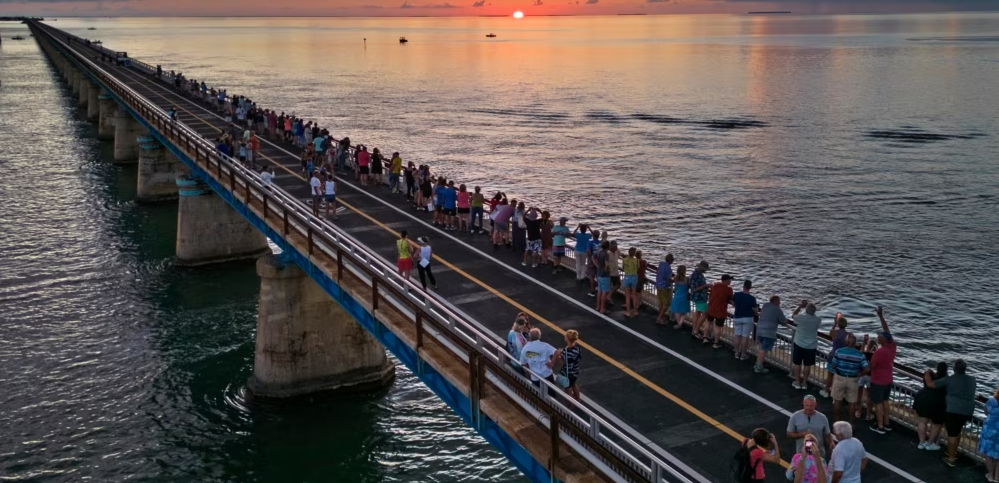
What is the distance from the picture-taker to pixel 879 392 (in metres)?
12.8

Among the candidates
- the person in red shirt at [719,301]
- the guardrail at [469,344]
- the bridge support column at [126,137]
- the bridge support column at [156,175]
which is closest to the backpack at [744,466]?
the guardrail at [469,344]

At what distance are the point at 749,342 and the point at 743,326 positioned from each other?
561 mm

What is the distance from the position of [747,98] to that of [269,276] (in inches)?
3535

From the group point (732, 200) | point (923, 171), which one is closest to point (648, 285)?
point (732, 200)

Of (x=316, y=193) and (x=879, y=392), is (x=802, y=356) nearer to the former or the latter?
(x=879, y=392)

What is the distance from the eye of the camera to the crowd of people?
1086 centimetres

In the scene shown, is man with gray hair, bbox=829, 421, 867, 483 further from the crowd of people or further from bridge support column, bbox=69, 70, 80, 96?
bridge support column, bbox=69, 70, 80, 96

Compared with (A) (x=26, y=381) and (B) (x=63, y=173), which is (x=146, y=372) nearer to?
(A) (x=26, y=381)

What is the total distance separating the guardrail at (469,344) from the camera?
1088 cm

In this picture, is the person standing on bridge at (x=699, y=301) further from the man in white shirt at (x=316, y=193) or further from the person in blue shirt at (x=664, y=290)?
the man in white shirt at (x=316, y=193)

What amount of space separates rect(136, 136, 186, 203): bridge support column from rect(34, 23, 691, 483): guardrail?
73.7ft

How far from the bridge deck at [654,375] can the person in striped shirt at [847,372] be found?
43 cm

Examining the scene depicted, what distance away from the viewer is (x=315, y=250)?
835 inches

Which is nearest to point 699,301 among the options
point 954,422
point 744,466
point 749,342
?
point 749,342
